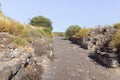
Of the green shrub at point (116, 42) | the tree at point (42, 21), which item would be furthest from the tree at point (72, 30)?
the green shrub at point (116, 42)

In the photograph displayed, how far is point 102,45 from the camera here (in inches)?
842

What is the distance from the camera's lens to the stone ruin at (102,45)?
16938mm

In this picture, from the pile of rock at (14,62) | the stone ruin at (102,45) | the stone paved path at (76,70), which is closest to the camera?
the pile of rock at (14,62)

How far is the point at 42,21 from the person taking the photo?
1663 inches

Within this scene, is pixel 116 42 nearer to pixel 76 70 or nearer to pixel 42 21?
pixel 76 70

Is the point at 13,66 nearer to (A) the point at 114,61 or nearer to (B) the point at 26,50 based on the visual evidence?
(B) the point at 26,50

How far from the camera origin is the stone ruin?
16.9 metres

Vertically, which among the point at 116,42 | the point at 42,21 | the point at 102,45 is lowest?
the point at 102,45

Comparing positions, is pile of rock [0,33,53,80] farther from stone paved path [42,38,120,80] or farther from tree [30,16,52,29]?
tree [30,16,52,29]

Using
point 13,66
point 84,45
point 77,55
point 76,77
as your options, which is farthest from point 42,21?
point 13,66

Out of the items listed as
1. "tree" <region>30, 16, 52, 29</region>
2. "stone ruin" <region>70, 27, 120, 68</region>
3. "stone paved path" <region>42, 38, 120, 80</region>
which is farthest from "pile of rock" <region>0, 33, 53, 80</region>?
"tree" <region>30, 16, 52, 29</region>

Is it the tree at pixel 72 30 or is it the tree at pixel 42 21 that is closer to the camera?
the tree at pixel 72 30

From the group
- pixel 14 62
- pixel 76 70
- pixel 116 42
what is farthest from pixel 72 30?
pixel 14 62

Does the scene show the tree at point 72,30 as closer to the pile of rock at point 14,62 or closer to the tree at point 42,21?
the tree at point 42,21
